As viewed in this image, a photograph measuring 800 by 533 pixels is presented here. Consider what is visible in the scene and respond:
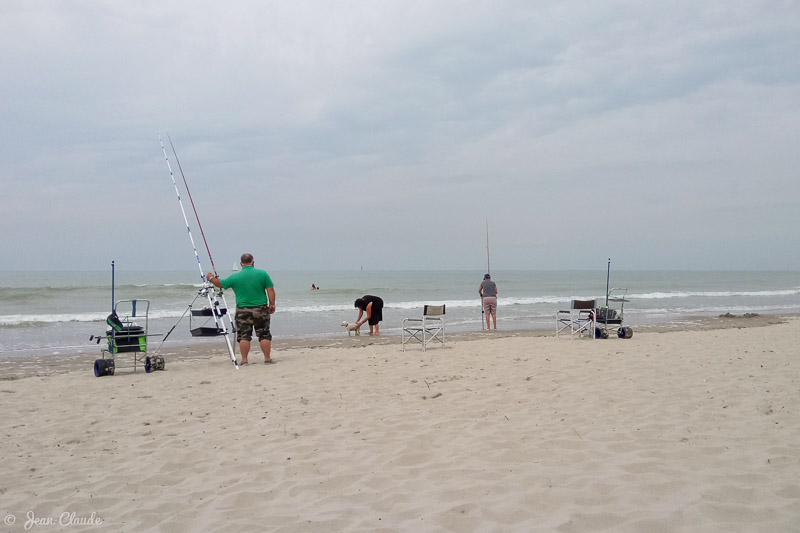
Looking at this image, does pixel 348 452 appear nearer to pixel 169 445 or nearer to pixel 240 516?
pixel 240 516

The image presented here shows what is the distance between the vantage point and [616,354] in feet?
25.0

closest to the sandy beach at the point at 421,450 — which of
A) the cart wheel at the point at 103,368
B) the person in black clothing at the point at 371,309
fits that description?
the cart wheel at the point at 103,368

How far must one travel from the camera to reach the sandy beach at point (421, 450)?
2.77m

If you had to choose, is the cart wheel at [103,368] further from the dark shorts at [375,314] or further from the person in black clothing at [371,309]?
the dark shorts at [375,314]

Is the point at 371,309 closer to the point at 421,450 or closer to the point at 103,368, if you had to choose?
the point at 103,368

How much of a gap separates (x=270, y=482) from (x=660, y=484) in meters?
2.19

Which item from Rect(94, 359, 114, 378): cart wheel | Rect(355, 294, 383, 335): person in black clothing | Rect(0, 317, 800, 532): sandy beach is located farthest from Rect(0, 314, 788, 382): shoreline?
Rect(0, 317, 800, 532): sandy beach

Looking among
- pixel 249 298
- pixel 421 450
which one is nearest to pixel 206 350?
pixel 249 298

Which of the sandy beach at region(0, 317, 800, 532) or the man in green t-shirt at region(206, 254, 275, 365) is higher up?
the man in green t-shirt at region(206, 254, 275, 365)

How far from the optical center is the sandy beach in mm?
2768

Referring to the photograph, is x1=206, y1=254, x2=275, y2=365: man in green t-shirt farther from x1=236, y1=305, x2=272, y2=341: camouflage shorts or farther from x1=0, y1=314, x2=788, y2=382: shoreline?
x1=0, y1=314, x2=788, y2=382: shoreline

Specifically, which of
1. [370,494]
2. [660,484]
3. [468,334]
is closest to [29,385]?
[370,494]

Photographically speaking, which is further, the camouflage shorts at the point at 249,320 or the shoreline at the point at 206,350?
the shoreline at the point at 206,350

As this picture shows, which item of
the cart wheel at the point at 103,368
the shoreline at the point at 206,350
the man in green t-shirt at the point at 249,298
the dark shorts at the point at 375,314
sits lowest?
the shoreline at the point at 206,350
